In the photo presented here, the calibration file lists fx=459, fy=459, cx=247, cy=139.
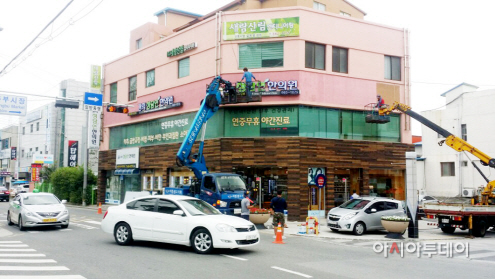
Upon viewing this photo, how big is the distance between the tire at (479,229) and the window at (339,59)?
12347mm

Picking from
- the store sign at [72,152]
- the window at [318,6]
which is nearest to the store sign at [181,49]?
the window at [318,6]

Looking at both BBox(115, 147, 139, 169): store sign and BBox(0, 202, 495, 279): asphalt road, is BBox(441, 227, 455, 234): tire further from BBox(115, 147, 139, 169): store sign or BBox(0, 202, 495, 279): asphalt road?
BBox(115, 147, 139, 169): store sign

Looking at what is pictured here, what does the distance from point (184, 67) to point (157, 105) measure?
3799 mm

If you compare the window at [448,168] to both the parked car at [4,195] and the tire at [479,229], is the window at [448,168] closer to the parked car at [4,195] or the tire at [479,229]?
the tire at [479,229]

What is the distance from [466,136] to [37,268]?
3903 cm

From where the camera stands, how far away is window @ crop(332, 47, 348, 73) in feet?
90.9

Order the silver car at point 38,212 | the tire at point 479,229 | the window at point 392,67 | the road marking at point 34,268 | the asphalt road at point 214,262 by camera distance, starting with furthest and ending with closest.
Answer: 1. the window at point 392,67
2. the tire at point 479,229
3. the silver car at point 38,212
4. the road marking at point 34,268
5. the asphalt road at point 214,262

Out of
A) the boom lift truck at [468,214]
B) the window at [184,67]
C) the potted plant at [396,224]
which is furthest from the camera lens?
the window at [184,67]

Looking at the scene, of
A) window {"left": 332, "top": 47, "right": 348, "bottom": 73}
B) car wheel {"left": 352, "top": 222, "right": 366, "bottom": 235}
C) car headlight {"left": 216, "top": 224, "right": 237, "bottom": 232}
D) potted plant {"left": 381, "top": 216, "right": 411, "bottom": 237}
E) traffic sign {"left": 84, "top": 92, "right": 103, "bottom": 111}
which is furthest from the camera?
window {"left": 332, "top": 47, "right": 348, "bottom": 73}

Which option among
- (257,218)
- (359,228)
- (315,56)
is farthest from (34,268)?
(315,56)

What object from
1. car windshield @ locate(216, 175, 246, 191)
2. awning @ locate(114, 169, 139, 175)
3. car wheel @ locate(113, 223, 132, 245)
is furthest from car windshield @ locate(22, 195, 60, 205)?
awning @ locate(114, 169, 139, 175)

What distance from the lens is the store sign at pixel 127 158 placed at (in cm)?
3541

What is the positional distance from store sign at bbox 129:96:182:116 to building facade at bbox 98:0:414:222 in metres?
0.15

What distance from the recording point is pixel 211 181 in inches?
795
